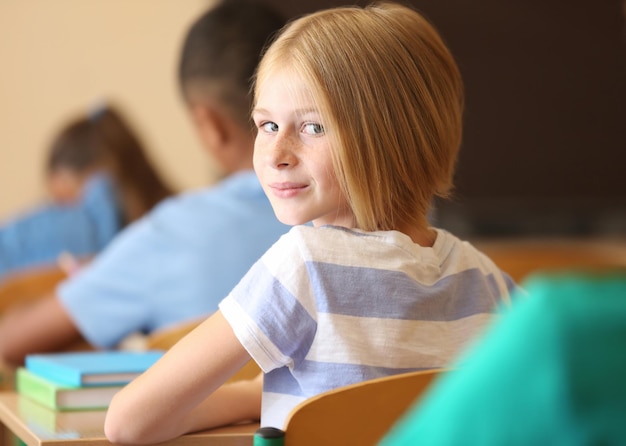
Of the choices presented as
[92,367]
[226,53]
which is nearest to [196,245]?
[226,53]

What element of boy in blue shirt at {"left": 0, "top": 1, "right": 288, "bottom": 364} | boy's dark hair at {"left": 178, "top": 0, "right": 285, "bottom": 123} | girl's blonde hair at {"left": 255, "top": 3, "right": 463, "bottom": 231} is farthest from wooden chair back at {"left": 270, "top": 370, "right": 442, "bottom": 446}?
boy's dark hair at {"left": 178, "top": 0, "right": 285, "bottom": 123}

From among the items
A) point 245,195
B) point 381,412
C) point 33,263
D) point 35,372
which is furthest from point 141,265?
point 33,263

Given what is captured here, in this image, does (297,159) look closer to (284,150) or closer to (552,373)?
(284,150)

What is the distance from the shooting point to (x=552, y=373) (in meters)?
0.52

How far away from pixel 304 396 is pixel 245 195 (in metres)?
1.00

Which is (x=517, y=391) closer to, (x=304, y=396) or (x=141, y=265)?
(x=304, y=396)

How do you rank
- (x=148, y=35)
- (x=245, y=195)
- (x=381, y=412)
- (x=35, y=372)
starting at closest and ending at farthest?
(x=381, y=412) < (x=35, y=372) < (x=245, y=195) < (x=148, y=35)

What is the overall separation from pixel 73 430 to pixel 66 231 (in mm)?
2296

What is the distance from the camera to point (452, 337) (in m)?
1.11

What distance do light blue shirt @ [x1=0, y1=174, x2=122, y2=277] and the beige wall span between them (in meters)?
1.69

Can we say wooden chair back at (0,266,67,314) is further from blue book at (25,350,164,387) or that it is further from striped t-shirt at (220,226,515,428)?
striped t-shirt at (220,226,515,428)

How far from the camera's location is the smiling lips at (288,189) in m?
1.11

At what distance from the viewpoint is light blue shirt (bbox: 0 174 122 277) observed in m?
3.28

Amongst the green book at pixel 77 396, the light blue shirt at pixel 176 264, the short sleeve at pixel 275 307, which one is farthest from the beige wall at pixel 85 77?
the short sleeve at pixel 275 307
